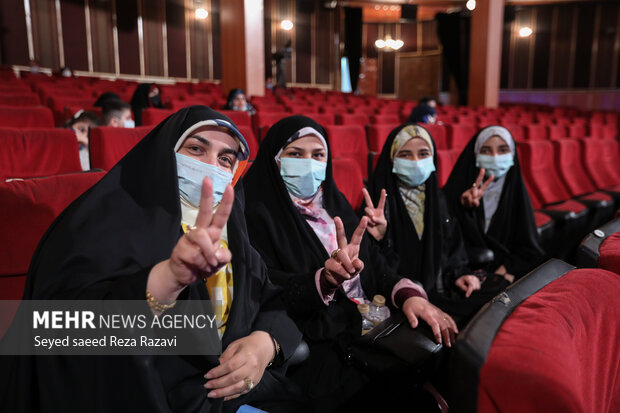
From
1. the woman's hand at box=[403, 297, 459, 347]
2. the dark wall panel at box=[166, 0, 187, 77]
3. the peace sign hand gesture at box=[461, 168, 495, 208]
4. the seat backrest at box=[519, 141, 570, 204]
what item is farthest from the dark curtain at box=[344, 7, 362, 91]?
the woman's hand at box=[403, 297, 459, 347]

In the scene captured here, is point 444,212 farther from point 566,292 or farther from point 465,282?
point 566,292

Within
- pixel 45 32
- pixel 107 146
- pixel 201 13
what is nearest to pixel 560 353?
pixel 107 146

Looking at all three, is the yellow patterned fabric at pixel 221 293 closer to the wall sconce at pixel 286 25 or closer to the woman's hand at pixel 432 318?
the woman's hand at pixel 432 318

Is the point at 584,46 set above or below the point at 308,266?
above

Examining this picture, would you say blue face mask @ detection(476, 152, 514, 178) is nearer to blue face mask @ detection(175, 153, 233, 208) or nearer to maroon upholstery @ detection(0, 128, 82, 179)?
blue face mask @ detection(175, 153, 233, 208)

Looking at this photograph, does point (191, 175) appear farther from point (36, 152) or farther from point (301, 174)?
point (36, 152)

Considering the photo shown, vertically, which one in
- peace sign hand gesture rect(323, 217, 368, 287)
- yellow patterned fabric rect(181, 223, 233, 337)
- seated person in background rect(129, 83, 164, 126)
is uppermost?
seated person in background rect(129, 83, 164, 126)

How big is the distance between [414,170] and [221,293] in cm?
116

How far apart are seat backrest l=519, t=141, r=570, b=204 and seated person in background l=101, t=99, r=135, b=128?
325 cm

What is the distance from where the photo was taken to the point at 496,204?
237 centimetres

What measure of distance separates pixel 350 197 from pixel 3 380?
1727 mm

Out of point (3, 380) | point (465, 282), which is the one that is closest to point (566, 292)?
point (3, 380)

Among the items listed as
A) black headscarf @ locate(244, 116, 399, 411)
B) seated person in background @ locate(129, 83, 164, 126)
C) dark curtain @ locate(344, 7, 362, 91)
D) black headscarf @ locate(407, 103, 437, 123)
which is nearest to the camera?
black headscarf @ locate(244, 116, 399, 411)

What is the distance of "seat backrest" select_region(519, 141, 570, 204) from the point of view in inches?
144
